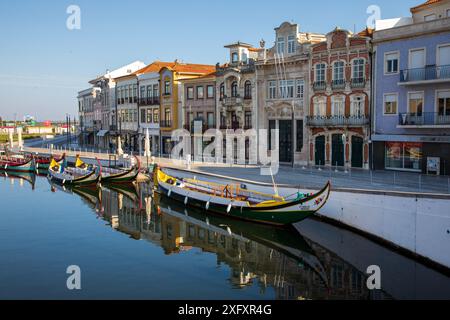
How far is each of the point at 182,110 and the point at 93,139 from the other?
32567mm

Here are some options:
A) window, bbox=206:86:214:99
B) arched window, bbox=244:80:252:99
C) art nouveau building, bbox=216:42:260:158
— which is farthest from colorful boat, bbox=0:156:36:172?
arched window, bbox=244:80:252:99

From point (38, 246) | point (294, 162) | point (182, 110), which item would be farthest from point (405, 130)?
point (182, 110)

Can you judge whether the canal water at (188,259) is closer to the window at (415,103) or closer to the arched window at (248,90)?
the window at (415,103)

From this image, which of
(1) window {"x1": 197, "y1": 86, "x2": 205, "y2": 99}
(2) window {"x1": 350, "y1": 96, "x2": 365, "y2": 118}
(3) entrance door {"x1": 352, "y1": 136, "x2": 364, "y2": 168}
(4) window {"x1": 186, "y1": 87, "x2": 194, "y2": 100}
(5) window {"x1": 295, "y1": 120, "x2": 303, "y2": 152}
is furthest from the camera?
(4) window {"x1": 186, "y1": 87, "x2": 194, "y2": 100}

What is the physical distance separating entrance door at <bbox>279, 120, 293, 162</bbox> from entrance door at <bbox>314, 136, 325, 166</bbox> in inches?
122

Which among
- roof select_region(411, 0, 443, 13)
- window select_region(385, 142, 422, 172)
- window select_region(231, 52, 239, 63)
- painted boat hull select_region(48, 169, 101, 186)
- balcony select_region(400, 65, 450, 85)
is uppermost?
roof select_region(411, 0, 443, 13)

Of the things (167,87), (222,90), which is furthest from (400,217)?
(167,87)

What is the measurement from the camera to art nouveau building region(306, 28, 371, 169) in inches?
1377

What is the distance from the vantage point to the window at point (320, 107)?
124 feet

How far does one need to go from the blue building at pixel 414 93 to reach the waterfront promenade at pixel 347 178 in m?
1.48

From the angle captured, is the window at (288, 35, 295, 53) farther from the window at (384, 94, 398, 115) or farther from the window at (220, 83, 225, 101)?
the window at (384, 94, 398, 115)

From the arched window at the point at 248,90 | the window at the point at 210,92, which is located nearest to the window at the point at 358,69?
the arched window at the point at 248,90

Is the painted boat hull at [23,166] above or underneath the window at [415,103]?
underneath
